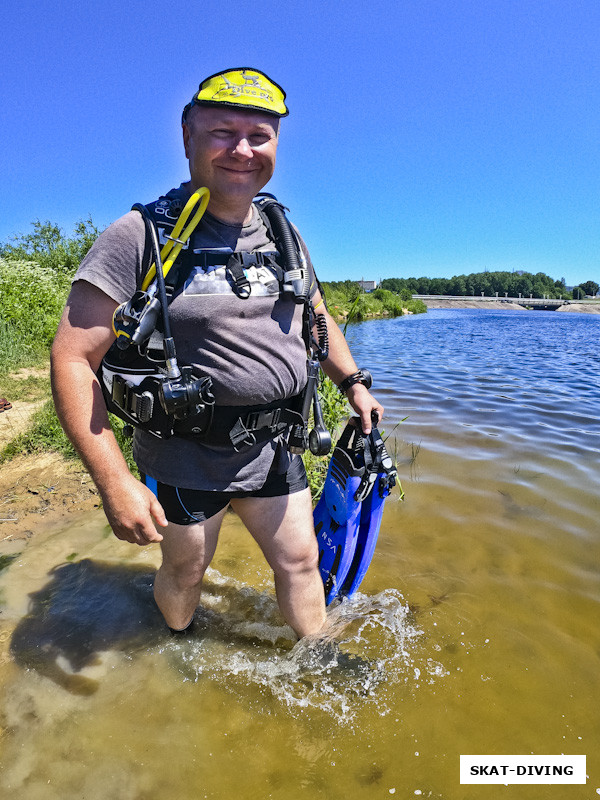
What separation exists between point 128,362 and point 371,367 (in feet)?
35.7

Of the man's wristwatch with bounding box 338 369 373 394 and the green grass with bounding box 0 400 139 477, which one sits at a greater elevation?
the man's wristwatch with bounding box 338 369 373 394

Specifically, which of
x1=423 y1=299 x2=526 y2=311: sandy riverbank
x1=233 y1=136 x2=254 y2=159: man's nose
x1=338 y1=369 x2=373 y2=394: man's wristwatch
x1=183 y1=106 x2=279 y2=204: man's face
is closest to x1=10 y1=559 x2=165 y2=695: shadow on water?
x1=338 y1=369 x2=373 y2=394: man's wristwatch

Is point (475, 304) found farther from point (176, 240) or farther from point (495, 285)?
point (176, 240)

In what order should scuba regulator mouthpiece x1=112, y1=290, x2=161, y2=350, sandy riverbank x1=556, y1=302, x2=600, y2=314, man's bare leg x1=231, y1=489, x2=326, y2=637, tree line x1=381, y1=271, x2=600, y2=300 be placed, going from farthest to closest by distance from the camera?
1. tree line x1=381, y1=271, x2=600, y2=300
2. sandy riverbank x1=556, y1=302, x2=600, y2=314
3. man's bare leg x1=231, y1=489, x2=326, y2=637
4. scuba regulator mouthpiece x1=112, y1=290, x2=161, y2=350

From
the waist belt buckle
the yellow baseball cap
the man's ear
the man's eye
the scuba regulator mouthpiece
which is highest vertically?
the yellow baseball cap

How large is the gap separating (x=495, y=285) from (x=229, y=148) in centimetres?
14672

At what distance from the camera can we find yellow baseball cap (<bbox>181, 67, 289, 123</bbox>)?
1.89 metres

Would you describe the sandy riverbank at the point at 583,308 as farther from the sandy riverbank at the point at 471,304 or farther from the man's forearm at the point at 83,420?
the man's forearm at the point at 83,420

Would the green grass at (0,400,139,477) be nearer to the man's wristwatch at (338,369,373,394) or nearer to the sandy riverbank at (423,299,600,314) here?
the man's wristwatch at (338,369,373,394)

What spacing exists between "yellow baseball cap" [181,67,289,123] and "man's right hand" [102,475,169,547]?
4.79ft

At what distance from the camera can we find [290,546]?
2289 mm

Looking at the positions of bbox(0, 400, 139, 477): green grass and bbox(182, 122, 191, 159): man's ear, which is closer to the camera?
bbox(182, 122, 191, 159): man's ear

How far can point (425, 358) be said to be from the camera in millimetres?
15055

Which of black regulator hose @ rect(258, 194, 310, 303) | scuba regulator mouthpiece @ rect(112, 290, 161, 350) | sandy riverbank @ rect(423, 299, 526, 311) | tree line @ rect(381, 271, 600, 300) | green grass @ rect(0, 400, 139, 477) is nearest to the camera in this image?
scuba regulator mouthpiece @ rect(112, 290, 161, 350)
